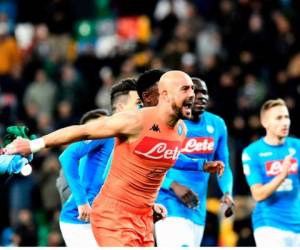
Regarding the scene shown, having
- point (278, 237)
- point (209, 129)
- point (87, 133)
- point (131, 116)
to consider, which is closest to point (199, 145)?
point (209, 129)

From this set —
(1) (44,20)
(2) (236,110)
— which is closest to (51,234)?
(2) (236,110)

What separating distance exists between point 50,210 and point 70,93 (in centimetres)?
247

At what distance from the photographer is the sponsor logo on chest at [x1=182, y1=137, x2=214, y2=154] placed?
37.6ft

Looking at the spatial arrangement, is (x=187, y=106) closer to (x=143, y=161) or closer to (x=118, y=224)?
(x=143, y=161)

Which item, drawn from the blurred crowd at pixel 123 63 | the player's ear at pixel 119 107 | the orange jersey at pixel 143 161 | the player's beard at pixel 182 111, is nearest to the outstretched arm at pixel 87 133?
the orange jersey at pixel 143 161

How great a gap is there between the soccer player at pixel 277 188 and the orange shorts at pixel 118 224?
2461 millimetres

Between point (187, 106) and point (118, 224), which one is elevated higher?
point (187, 106)

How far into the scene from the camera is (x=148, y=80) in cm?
1005

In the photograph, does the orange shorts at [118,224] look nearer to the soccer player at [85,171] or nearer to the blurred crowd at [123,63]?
the soccer player at [85,171]

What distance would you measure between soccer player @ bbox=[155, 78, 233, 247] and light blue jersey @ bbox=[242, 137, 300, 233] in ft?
1.06

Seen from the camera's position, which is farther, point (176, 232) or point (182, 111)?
point (176, 232)

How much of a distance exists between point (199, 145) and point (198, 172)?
0.29 m

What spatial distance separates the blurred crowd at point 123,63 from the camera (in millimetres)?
16391

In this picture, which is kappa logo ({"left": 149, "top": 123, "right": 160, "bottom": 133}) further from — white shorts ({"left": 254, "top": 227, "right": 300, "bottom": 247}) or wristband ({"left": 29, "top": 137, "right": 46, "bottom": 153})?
white shorts ({"left": 254, "top": 227, "right": 300, "bottom": 247})
